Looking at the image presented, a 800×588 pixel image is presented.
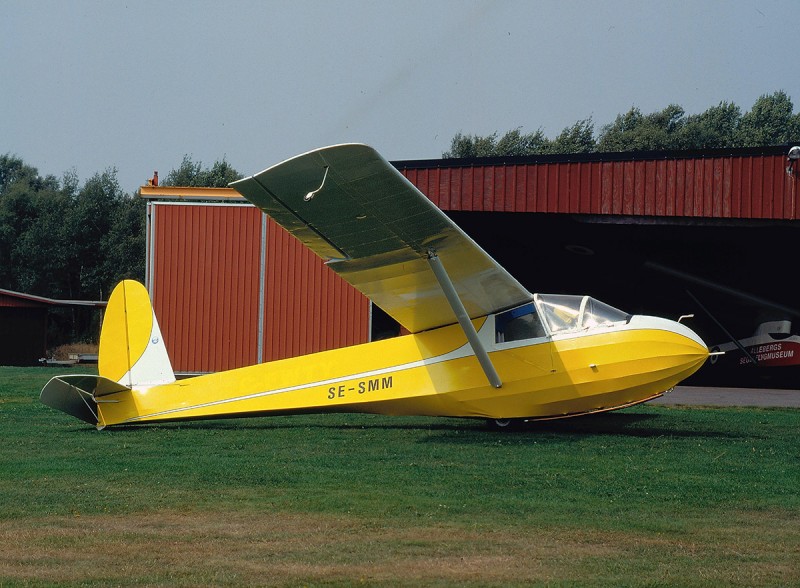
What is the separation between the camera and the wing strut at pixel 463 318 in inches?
453

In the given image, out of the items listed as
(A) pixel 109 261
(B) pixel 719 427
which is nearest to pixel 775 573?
(B) pixel 719 427

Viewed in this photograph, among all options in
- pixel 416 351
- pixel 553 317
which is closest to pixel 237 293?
pixel 416 351

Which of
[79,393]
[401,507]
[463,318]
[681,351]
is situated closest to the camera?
[401,507]

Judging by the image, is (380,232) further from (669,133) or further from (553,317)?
(669,133)

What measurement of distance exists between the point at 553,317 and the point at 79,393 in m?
6.85

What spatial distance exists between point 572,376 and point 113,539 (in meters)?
7.10

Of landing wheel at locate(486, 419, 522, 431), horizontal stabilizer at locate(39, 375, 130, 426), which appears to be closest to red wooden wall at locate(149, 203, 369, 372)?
horizontal stabilizer at locate(39, 375, 130, 426)

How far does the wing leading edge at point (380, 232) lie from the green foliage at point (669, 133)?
58.1 metres

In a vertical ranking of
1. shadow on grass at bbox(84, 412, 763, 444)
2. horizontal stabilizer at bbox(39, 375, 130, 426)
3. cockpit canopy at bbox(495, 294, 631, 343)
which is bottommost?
shadow on grass at bbox(84, 412, 763, 444)

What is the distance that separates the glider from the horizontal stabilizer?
18 millimetres

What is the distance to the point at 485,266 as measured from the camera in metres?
11.9

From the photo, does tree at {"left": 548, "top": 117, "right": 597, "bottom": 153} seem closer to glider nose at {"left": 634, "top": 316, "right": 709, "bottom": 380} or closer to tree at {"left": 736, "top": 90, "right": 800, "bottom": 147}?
tree at {"left": 736, "top": 90, "right": 800, "bottom": 147}

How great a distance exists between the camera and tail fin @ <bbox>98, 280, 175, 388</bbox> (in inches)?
544

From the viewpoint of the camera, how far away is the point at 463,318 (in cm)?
1191
